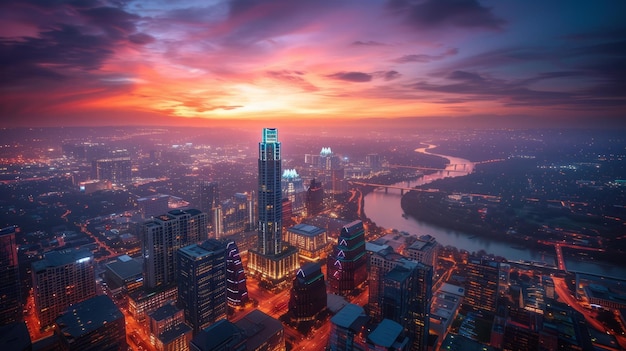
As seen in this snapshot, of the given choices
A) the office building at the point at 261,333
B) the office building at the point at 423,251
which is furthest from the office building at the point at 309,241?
the office building at the point at 261,333

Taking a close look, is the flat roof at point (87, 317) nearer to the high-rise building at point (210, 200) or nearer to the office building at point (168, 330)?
the office building at point (168, 330)

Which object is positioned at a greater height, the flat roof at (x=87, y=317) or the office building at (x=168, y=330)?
the flat roof at (x=87, y=317)

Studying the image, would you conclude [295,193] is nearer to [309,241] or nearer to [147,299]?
[309,241]

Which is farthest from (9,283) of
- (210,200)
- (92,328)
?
(210,200)

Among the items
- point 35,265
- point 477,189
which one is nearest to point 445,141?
point 477,189

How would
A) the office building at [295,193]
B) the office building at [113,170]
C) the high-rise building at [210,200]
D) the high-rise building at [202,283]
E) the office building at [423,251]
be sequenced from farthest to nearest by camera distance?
the office building at [113,170] < the office building at [295,193] < the high-rise building at [210,200] < the office building at [423,251] < the high-rise building at [202,283]

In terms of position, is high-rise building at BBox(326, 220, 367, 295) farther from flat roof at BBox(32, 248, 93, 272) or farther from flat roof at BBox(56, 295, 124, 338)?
flat roof at BBox(32, 248, 93, 272)

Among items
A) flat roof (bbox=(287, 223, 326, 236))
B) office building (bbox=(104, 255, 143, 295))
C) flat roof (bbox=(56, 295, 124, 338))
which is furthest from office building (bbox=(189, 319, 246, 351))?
flat roof (bbox=(287, 223, 326, 236))
